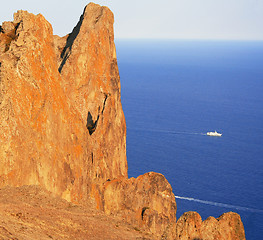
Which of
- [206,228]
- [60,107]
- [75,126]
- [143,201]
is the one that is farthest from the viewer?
[143,201]

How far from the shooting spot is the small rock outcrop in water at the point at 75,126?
38.1m

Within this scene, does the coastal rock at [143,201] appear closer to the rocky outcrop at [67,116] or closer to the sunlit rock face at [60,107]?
the rocky outcrop at [67,116]

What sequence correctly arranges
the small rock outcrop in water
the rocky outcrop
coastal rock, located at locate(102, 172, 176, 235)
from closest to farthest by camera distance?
the rocky outcrop → the small rock outcrop in water → coastal rock, located at locate(102, 172, 176, 235)

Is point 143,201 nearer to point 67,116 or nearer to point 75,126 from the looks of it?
point 75,126

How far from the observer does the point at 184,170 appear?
140500mm

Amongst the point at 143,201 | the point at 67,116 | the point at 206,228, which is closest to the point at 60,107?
the point at 67,116

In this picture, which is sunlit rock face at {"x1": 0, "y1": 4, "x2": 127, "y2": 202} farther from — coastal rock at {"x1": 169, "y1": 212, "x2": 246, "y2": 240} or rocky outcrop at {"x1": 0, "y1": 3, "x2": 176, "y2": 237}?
coastal rock at {"x1": 169, "y1": 212, "x2": 246, "y2": 240}

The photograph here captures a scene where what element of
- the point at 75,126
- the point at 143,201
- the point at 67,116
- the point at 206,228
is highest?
the point at 67,116

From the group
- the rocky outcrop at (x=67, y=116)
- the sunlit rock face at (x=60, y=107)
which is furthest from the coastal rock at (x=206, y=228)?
the sunlit rock face at (x=60, y=107)

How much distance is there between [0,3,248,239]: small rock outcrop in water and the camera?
38.1 meters

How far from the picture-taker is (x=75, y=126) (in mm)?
46375

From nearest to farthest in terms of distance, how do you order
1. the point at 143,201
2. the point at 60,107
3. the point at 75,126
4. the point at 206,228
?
1. the point at 60,107
2. the point at 206,228
3. the point at 75,126
4. the point at 143,201

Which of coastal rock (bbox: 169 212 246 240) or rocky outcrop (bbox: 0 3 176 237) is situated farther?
coastal rock (bbox: 169 212 246 240)

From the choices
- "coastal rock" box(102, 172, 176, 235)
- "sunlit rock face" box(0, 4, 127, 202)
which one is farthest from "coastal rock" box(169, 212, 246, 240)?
"sunlit rock face" box(0, 4, 127, 202)
